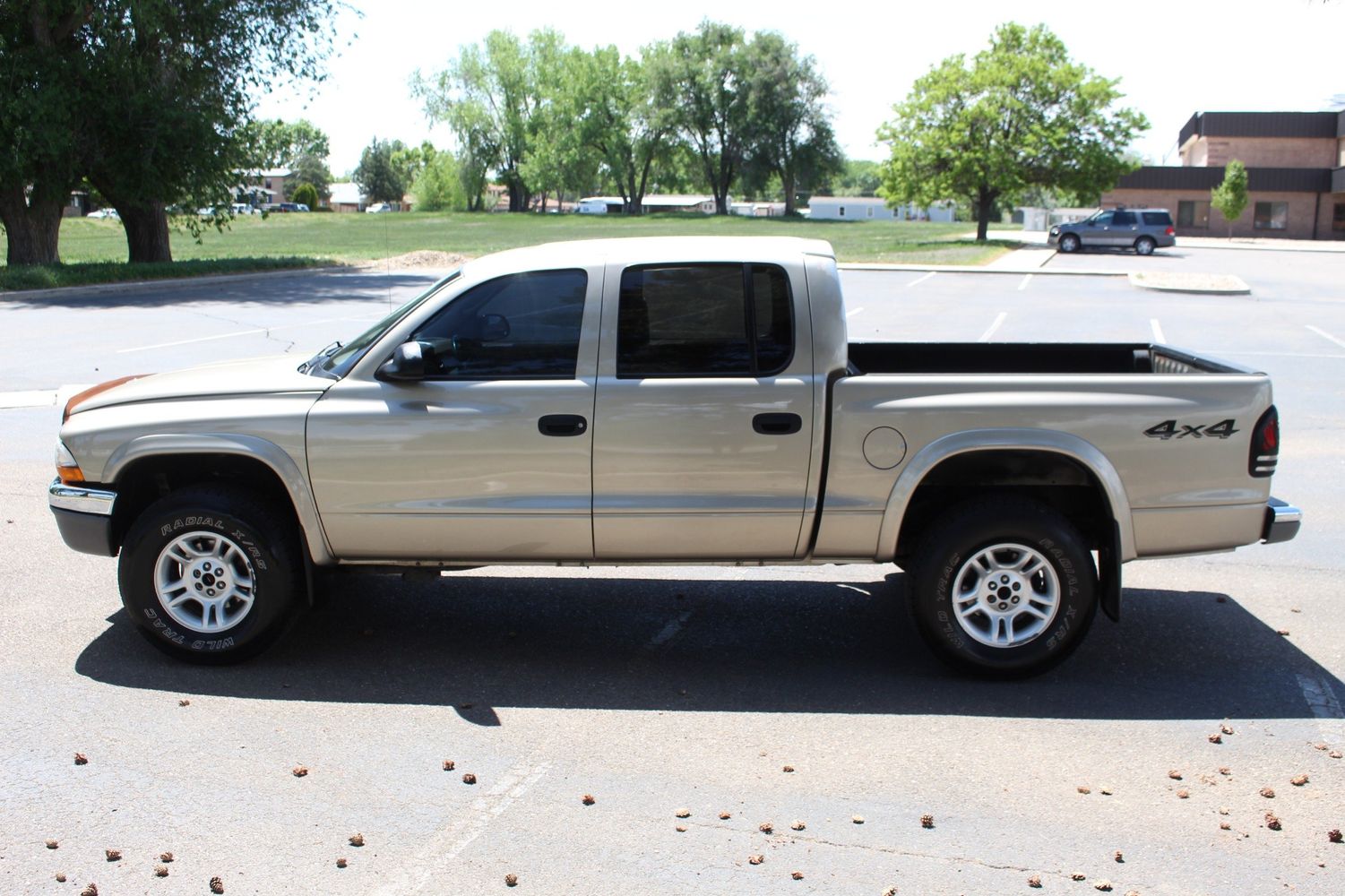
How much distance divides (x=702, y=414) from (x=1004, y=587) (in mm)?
1486

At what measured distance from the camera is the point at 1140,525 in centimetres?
526

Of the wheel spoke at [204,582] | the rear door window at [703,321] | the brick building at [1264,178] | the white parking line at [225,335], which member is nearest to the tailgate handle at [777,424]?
the rear door window at [703,321]

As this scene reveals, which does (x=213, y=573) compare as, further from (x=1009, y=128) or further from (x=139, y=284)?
(x=1009, y=128)

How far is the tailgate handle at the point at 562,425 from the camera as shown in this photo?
5.23 meters

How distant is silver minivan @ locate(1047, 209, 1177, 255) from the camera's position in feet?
160

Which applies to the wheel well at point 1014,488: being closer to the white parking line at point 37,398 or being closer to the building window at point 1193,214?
the white parking line at point 37,398

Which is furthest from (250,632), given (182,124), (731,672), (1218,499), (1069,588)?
(182,124)

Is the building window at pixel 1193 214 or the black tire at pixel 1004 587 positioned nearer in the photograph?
the black tire at pixel 1004 587

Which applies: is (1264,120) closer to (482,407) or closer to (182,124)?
(182,124)

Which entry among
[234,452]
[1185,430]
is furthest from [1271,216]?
[234,452]

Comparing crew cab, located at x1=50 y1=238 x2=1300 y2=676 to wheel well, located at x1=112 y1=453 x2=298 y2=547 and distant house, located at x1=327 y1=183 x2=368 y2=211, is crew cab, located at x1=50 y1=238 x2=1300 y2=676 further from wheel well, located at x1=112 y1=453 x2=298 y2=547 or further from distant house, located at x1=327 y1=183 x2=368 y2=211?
distant house, located at x1=327 y1=183 x2=368 y2=211

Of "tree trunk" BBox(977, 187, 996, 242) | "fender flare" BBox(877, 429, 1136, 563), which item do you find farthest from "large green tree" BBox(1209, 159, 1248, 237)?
"fender flare" BBox(877, 429, 1136, 563)

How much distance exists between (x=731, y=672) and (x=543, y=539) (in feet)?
3.36

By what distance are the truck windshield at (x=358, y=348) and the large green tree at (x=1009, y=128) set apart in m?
47.5
